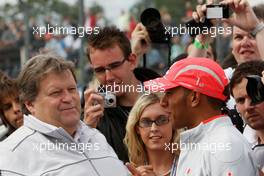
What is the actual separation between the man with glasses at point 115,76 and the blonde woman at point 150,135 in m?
0.17

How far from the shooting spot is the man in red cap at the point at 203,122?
4.36 m

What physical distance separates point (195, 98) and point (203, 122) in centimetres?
16

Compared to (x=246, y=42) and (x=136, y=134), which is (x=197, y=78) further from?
(x=246, y=42)

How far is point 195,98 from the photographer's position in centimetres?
469

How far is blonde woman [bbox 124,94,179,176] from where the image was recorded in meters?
5.61

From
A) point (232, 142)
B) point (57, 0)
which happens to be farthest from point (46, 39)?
point (232, 142)

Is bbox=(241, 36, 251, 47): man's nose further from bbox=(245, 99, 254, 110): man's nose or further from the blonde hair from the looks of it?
bbox=(245, 99, 254, 110): man's nose

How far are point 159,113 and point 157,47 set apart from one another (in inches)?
292

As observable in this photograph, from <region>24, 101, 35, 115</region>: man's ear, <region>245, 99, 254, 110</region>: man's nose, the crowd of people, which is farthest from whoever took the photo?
<region>245, 99, 254, 110</region>: man's nose

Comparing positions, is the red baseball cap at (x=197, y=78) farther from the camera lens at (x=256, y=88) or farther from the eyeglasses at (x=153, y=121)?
the eyeglasses at (x=153, y=121)

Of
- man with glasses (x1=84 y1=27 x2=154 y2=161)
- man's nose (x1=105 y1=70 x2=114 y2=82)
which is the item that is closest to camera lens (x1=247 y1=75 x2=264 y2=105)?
man with glasses (x1=84 y1=27 x2=154 y2=161)

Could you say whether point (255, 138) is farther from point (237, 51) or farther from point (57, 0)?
point (57, 0)

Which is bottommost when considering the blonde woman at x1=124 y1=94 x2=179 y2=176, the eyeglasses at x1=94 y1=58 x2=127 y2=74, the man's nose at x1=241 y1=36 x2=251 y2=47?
the blonde woman at x1=124 y1=94 x2=179 y2=176

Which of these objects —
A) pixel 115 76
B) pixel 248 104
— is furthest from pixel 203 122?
pixel 115 76
